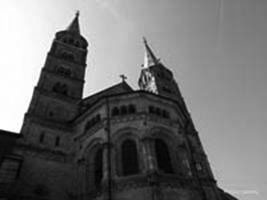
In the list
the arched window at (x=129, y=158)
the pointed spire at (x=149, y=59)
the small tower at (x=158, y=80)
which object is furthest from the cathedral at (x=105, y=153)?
the pointed spire at (x=149, y=59)

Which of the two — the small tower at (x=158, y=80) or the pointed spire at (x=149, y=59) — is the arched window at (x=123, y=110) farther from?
the pointed spire at (x=149, y=59)

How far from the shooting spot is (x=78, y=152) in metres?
18.6

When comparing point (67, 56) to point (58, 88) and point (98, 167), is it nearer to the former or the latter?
point (58, 88)

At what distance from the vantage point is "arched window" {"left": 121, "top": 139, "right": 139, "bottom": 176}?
1551cm

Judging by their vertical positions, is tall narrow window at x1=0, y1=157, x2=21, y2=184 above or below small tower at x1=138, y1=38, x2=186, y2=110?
below

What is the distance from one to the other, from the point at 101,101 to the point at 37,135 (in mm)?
5778

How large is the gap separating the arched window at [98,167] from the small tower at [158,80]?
13209 mm

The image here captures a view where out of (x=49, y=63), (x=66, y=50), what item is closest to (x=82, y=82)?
(x=49, y=63)

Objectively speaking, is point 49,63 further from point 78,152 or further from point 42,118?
point 78,152

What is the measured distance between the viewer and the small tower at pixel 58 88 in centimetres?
1984

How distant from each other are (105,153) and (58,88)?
11290mm

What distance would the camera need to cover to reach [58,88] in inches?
960

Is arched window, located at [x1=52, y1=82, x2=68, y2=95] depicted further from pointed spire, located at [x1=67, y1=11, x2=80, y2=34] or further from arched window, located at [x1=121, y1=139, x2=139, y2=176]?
pointed spire, located at [x1=67, y1=11, x2=80, y2=34]

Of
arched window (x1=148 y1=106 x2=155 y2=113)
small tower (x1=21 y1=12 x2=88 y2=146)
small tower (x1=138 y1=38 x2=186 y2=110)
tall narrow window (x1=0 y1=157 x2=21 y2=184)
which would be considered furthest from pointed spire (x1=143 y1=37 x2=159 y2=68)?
tall narrow window (x1=0 y1=157 x2=21 y2=184)
